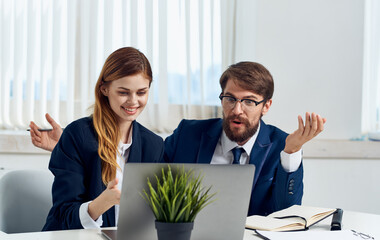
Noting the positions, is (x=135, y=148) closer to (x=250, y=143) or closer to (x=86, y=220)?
(x=86, y=220)

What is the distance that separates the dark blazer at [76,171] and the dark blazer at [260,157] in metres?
0.36

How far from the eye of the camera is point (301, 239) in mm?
1329

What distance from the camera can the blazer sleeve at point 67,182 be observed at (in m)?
1.57

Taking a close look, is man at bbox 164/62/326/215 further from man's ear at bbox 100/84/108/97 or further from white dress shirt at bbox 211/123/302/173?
man's ear at bbox 100/84/108/97

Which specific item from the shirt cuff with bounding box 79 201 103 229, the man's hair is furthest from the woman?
the man's hair

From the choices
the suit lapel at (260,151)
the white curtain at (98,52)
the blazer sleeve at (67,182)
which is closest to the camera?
the blazer sleeve at (67,182)

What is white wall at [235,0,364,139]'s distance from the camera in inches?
129

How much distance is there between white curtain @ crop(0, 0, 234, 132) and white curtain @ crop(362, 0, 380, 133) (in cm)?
110

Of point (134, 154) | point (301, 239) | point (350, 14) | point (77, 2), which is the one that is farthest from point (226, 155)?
point (350, 14)

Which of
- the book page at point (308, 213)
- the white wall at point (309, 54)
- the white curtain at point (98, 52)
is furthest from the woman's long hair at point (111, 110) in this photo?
the white wall at point (309, 54)

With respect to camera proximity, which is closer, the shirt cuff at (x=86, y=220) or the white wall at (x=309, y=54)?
the shirt cuff at (x=86, y=220)

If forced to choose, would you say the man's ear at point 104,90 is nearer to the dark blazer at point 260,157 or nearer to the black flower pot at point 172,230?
the dark blazer at point 260,157

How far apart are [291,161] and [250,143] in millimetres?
287

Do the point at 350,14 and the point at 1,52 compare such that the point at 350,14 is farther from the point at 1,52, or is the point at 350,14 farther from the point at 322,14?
the point at 1,52
